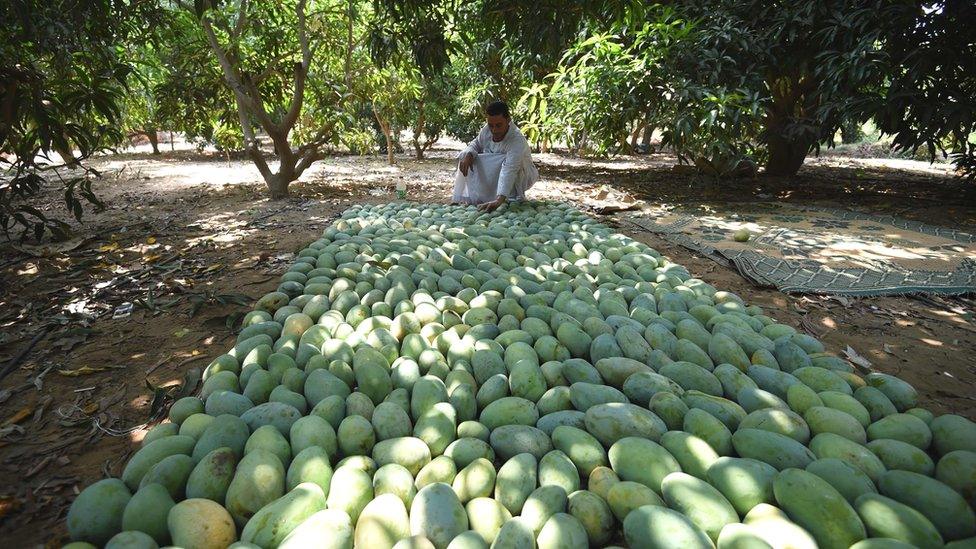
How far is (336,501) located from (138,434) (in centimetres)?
81

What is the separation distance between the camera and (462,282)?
2281 mm

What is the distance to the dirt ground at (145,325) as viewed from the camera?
53.5 inches

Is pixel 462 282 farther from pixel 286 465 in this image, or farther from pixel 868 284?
pixel 868 284

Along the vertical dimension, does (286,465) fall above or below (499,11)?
below

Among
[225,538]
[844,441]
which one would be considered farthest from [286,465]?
[844,441]

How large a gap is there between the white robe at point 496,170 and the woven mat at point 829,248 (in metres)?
1.11

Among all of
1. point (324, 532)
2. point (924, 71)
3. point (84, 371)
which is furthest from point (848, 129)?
point (84, 371)

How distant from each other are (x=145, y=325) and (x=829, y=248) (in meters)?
4.34

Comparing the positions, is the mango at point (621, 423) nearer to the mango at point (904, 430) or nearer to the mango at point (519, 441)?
the mango at point (519, 441)

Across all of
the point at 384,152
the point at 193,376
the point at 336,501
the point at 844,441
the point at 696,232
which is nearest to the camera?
the point at 336,501

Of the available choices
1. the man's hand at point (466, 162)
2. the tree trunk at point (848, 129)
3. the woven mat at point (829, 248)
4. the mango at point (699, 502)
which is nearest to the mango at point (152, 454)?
the mango at point (699, 502)

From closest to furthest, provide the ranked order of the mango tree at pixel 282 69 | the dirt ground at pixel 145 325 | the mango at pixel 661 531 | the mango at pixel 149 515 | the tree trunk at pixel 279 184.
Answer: the mango at pixel 661 531, the mango at pixel 149 515, the dirt ground at pixel 145 325, the mango tree at pixel 282 69, the tree trunk at pixel 279 184

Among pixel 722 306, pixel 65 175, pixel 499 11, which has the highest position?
pixel 499 11

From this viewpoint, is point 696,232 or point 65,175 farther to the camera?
point 65,175
